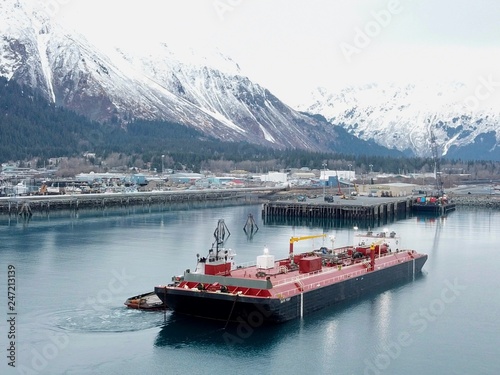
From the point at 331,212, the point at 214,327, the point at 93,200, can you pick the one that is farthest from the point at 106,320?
the point at 93,200

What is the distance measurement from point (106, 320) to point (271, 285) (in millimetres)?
6190

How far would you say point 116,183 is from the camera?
10731 cm

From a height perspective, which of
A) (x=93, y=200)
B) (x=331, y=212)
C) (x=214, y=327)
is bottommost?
(x=214, y=327)

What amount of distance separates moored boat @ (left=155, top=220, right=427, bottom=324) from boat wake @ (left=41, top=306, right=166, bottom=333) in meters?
1.07

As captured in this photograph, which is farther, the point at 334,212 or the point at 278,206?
the point at 278,206

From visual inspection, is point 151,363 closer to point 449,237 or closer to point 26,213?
point 449,237

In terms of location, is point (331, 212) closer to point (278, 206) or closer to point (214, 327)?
point (278, 206)

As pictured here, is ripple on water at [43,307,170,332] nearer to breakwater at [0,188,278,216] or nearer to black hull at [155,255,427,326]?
black hull at [155,255,427,326]

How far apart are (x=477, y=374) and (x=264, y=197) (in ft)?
269

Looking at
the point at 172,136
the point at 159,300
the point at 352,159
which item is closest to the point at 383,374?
the point at 159,300

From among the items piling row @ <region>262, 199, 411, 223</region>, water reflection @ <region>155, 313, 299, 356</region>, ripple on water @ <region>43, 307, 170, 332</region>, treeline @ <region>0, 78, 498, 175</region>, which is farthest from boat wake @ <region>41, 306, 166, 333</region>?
treeline @ <region>0, 78, 498, 175</region>

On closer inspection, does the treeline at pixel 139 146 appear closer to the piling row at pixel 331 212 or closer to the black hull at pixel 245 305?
the piling row at pixel 331 212

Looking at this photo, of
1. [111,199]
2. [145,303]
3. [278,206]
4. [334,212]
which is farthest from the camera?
[111,199]

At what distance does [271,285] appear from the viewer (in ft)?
91.8
